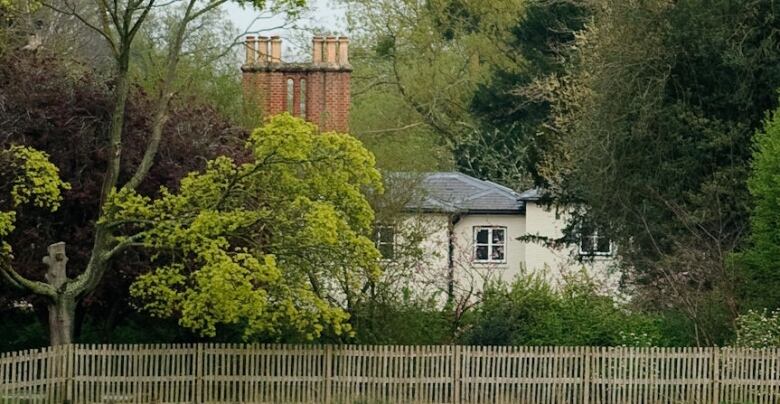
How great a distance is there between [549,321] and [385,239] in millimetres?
4478

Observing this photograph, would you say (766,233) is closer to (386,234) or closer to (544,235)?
(386,234)

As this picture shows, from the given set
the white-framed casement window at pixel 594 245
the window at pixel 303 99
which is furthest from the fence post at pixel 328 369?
the window at pixel 303 99

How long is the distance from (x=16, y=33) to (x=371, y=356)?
41.2ft

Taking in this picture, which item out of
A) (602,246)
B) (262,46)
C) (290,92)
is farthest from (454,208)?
(262,46)

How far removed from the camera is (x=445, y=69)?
2335 inches

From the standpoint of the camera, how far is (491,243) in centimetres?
4678

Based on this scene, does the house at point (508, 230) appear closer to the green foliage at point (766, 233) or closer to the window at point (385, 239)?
the window at point (385, 239)

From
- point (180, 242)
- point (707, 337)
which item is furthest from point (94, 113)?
point (707, 337)

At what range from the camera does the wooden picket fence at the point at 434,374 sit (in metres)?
27.5

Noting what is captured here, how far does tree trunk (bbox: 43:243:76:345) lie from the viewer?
89.3 feet

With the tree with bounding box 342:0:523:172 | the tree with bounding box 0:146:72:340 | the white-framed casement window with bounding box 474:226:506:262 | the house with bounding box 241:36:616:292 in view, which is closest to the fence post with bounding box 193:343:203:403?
the tree with bounding box 0:146:72:340

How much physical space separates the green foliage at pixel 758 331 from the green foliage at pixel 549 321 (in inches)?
79.4

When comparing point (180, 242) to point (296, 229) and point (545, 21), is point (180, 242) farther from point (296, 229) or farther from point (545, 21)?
point (545, 21)

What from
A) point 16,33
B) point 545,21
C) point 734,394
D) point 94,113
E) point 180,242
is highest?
Result: point 545,21
